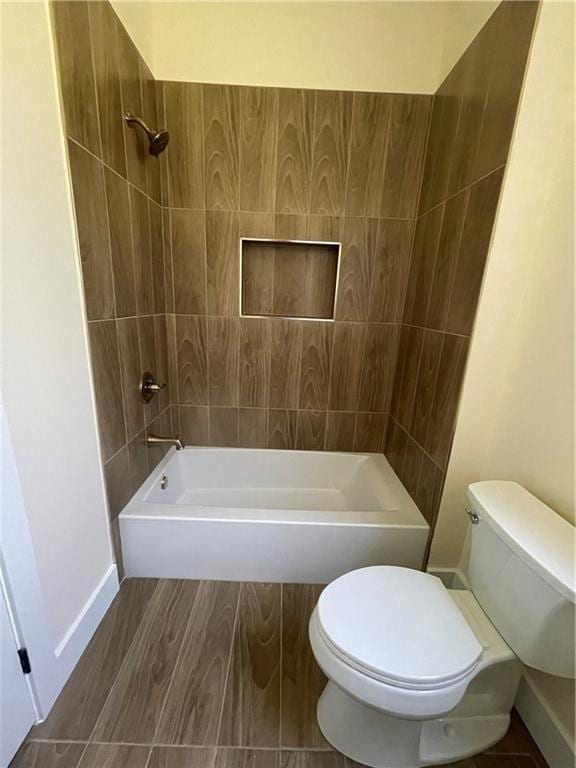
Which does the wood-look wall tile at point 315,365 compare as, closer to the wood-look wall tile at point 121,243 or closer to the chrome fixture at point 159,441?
the chrome fixture at point 159,441

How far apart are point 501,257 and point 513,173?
0.25 m

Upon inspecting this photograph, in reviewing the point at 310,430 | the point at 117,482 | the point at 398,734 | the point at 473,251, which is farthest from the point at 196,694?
the point at 473,251

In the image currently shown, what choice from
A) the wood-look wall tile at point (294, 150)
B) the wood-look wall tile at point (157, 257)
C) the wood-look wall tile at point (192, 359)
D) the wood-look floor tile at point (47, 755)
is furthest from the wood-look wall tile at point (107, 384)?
the wood-look wall tile at point (294, 150)

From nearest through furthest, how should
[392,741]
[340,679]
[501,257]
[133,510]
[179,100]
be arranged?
1. [340,679]
2. [392,741]
3. [501,257]
4. [133,510]
5. [179,100]

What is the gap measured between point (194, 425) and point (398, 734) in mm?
1615

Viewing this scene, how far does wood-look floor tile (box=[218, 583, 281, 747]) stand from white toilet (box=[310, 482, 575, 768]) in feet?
0.57

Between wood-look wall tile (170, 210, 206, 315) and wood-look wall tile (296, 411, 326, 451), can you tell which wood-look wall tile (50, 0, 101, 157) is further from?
wood-look wall tile (296, 411, 326, 451)

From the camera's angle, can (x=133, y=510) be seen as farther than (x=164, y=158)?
No

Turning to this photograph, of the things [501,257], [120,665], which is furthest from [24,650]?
[501,257]

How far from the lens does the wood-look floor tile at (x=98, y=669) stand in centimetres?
98

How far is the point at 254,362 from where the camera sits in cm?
194

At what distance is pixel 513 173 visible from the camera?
1031mm

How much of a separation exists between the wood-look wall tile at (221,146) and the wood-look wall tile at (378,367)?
3.40ft

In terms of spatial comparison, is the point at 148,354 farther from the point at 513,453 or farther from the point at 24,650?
the point at 513,453
